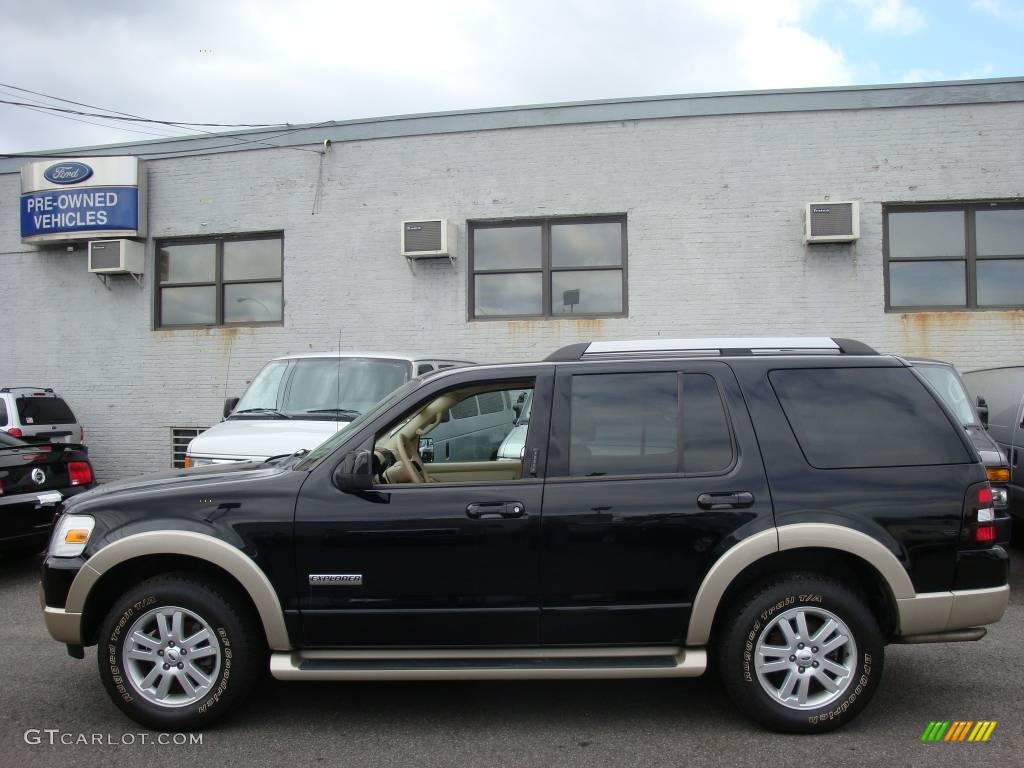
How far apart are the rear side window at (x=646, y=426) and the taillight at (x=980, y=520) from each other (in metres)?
1.15

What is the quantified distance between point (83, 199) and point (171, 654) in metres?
10.8

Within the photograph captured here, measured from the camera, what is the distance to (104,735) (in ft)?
13.0

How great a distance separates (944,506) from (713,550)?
1110 millimetres

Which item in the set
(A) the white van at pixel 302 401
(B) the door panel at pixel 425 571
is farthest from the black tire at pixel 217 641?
(A) the white van at pixel 302 401

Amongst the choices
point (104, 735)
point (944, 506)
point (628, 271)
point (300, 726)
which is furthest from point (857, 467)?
point (628, 271)

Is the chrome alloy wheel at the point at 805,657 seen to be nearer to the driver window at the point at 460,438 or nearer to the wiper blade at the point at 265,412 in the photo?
the driver window at the point at 460,438

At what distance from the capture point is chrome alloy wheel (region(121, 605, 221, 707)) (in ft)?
12.8

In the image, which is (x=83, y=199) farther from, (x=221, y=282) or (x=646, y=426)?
(x=646, y=426)

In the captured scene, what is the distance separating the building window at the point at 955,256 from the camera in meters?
10.6

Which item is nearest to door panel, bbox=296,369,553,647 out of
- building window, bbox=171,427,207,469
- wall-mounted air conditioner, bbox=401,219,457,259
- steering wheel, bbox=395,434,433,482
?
steering wheel, bbox=395,434,433,482

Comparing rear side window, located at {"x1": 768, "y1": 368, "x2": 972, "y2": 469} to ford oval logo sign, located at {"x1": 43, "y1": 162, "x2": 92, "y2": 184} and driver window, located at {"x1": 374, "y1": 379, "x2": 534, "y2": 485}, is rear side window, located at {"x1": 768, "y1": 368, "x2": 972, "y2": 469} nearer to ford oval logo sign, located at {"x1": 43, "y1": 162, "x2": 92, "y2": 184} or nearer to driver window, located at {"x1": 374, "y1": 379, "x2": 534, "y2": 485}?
driver window, located at {"x1": 374, "y1": 379, "x2": 534, "y2": 485}

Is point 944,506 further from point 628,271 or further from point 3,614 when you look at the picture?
point 628,271

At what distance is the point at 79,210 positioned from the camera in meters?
12.5

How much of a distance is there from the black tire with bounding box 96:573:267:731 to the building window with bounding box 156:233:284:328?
865 centimetres
